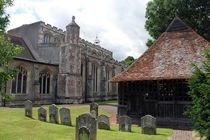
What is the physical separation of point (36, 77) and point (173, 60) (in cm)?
1638

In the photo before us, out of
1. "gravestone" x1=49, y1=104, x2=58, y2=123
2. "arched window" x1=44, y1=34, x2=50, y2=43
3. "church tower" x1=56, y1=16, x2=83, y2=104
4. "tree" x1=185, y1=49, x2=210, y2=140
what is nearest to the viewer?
"tree" x1=185, y1=49, x2=210, y2=140

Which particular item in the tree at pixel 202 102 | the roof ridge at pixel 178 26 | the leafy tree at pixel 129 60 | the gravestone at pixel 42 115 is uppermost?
the leafy tree at pixel 129 60

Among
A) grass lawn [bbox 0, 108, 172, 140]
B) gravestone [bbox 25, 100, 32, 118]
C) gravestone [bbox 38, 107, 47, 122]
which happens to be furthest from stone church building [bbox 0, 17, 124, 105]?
grass lawn [bbox 0, 108, 172, 140]

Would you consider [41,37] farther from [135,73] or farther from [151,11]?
[135,73]

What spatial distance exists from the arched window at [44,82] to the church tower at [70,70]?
1481 millimetres

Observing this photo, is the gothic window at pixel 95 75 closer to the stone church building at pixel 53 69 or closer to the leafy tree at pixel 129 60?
the stone church building at pixel 53 69

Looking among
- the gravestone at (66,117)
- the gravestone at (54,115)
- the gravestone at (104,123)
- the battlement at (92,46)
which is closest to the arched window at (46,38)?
the battlement at (92,46)

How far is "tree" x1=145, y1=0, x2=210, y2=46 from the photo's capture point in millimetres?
20469

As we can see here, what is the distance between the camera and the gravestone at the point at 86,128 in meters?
6.67

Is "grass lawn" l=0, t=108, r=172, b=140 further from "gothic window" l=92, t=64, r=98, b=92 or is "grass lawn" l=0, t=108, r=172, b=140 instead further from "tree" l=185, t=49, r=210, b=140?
"gothic window" l=92, t=64, r=98, b=92

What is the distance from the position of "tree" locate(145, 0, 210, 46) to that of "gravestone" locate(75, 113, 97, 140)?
17726 mm

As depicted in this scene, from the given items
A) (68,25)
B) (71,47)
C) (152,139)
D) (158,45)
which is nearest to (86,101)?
(71,47)

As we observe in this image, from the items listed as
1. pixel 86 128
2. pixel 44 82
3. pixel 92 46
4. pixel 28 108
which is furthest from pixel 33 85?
pixel 92 46

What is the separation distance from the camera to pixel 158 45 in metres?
14.7
